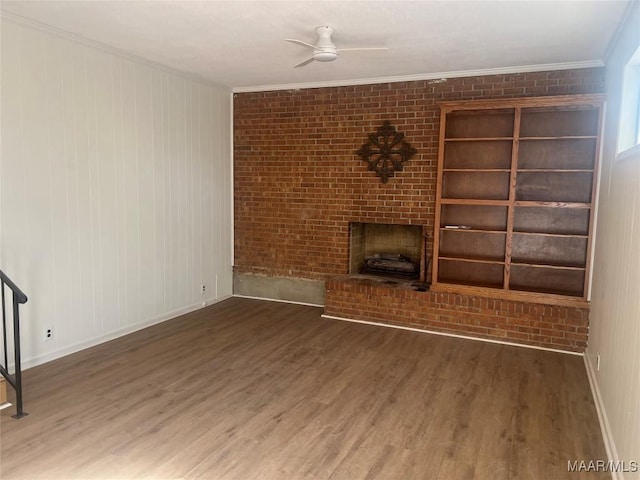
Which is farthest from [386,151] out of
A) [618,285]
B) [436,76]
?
[618,285]

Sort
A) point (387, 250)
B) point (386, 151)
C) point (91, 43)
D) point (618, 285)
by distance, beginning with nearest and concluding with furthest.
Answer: point (618, 285), point (91, 43), point (386, 151), point (387, 250)

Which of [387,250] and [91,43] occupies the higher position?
[91,43]

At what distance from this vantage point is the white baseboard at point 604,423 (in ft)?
8.26

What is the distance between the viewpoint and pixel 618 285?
9.55 ft

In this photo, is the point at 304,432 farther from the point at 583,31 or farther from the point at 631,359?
the point at 583,31

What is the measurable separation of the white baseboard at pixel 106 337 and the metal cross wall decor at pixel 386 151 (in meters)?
2.68

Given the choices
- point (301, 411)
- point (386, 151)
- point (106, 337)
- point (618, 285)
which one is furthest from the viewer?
point (386, 151)

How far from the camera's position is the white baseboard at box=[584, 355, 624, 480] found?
2.52 metres

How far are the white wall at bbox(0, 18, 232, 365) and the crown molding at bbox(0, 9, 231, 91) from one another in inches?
1.4

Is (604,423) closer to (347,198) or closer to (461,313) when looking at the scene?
(461,313)

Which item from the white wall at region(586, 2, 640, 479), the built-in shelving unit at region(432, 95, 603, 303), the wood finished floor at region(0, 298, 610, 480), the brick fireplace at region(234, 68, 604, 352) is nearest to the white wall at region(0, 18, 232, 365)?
the wood finished floor at region(0, 298, 610, 480)

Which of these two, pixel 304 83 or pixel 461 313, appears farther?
pixel 304 83

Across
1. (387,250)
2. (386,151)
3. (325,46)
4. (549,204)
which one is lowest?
(387,250)

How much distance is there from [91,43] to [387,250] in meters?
3.90
